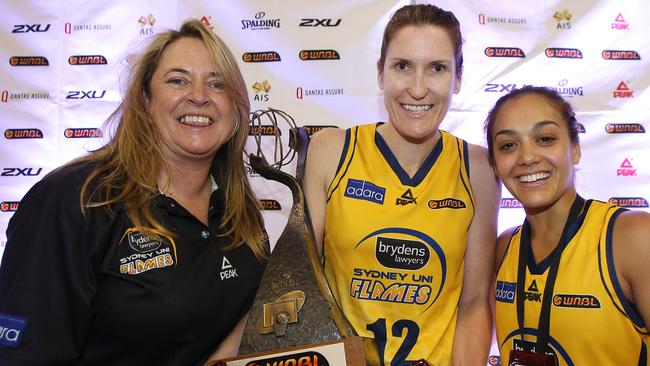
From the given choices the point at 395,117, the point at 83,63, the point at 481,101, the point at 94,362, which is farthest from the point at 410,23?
the point at 83,63

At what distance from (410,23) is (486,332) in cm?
99

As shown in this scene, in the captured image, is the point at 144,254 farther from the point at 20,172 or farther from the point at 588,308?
the point at 20,172

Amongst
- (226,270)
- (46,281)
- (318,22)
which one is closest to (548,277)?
(226,270)

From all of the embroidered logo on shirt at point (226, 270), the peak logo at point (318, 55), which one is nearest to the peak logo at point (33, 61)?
the peak logo at point (318, 55)

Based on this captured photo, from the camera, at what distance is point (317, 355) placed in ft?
4.29

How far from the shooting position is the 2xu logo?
337 centimetres

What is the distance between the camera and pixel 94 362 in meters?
1.50

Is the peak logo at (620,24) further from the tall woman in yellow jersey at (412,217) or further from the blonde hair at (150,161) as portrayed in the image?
the blonde hair at (150,161)

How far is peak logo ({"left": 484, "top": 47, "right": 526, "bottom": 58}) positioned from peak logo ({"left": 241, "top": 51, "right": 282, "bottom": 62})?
1.24 meters

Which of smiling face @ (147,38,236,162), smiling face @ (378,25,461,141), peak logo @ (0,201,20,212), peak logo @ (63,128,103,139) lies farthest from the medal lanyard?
peak logo @ (0,201,20,212)

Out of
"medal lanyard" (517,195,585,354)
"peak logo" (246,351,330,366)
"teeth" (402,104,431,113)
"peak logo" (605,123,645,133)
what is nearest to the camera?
"peak logo" (246,351,330,366)

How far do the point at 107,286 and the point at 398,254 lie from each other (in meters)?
0.82

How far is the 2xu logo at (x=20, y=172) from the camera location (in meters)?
3.37

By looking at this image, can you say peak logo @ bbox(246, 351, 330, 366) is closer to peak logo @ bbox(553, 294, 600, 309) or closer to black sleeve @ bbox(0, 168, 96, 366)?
black sleeve @ bbox(0, 168, 96, 366)
